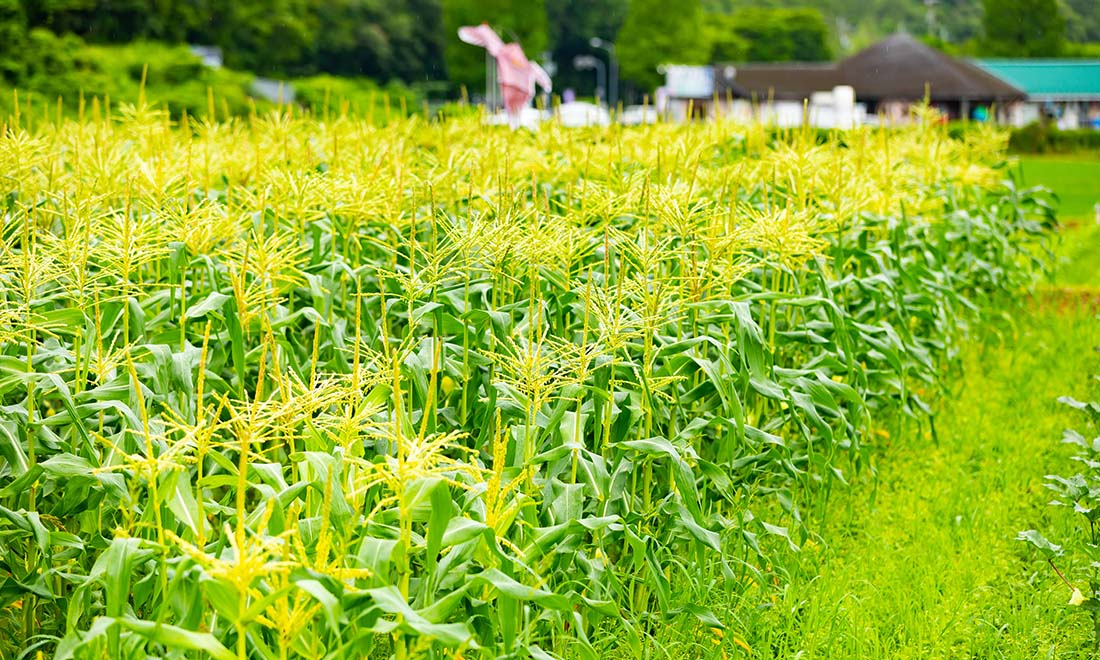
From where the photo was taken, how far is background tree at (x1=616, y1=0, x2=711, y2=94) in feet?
241

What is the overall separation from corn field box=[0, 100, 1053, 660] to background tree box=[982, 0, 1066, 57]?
73.6 m

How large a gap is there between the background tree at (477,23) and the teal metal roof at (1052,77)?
2449 cm

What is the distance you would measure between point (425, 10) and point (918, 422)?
63.0 meters

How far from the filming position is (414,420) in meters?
3.22

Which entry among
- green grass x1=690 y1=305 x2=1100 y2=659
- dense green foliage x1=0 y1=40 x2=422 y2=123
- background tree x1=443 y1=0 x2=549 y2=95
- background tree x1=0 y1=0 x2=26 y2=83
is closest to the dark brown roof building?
background tree x1=443 y1=0 x2=549 y2=95

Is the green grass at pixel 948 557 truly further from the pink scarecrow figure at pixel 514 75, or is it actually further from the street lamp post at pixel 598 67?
the street lamp post at pixel 598 67

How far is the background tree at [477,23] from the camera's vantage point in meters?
59.8

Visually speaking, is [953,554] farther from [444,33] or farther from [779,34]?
[779,34]

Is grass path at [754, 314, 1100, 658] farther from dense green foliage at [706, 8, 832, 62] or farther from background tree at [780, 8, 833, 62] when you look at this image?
background tree at [780, 8, 833, 62]

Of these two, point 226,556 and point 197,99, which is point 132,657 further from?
point 197,99

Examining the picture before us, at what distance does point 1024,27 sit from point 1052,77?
7432 millimetres

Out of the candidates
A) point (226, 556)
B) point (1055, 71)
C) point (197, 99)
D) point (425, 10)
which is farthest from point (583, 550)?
point (1055, 71)

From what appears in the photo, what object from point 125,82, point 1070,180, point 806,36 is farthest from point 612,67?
point 125,82

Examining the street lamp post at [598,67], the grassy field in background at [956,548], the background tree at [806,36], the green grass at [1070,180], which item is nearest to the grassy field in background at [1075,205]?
the green grass at [1070,180]
